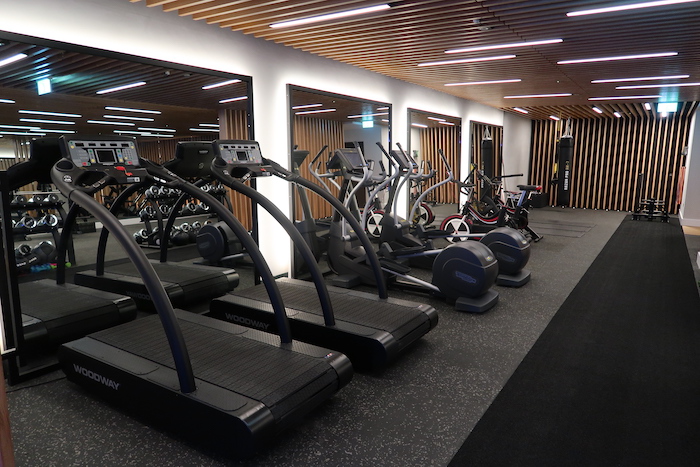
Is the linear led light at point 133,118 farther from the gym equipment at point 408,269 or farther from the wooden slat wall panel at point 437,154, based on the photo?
the wooden slat wall panel at point 437,154

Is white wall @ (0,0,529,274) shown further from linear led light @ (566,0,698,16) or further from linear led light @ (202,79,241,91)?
linear led light @ (566,0,698,16)

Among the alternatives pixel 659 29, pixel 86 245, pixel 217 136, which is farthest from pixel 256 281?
pixel 659 29

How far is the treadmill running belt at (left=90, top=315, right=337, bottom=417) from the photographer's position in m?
2.35

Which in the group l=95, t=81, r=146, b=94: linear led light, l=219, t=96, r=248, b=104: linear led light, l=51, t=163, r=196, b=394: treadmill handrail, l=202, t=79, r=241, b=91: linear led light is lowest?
l=51, t=163, r=196, b=394: treadmill handrail

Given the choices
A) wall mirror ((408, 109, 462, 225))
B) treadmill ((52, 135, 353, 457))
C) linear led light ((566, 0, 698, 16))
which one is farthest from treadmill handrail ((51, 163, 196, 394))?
wall mirror ((408, 109, 462, 225))

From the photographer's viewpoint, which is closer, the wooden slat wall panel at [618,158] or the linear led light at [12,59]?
the linear led light at [12,59]

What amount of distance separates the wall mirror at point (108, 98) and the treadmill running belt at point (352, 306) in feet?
5.83

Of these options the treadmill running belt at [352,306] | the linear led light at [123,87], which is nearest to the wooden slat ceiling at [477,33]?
the linear led light at [123,87]

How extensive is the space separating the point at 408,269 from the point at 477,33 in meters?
2.53

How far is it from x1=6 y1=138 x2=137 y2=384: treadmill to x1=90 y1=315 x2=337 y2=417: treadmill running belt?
1.54 feet

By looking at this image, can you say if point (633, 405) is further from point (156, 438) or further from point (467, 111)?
point (467, 111)

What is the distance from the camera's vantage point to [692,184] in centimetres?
956

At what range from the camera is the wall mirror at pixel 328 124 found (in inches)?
237

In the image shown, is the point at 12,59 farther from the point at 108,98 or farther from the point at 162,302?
the point at 162,302
